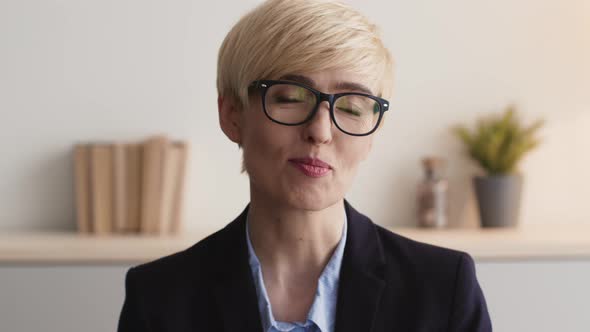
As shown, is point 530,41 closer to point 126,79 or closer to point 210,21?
point 210,21

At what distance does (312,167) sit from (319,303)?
22 cm

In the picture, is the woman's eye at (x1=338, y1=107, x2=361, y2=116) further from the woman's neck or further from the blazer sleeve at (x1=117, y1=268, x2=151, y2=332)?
the blazer sleeve at (x1=117, y1=268, x2=151, y2=332)

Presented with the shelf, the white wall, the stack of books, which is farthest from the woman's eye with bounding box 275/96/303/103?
the white wall

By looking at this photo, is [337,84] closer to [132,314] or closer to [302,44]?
[302,44]

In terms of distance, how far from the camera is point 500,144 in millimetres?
2727

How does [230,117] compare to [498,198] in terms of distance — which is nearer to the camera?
[230,117]

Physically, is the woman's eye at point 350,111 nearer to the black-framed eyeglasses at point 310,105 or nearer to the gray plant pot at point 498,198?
the black-framed eyeglasses at point 310,105

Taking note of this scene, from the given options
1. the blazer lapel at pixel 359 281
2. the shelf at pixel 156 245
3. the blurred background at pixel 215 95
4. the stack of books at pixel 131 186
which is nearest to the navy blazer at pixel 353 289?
the blazer lapel at pixel 359 281

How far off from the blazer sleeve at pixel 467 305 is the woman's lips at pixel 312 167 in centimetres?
29

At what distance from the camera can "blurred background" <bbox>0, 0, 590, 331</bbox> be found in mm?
2668

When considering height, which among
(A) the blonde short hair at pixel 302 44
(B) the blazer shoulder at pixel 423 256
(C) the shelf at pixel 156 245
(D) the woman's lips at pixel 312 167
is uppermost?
(A) the blonde short hair at pixel 302 44

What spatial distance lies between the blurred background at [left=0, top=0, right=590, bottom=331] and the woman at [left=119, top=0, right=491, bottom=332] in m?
1.40

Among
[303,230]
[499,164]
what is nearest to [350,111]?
[303,230]

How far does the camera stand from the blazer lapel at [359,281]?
122 cm
